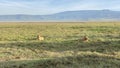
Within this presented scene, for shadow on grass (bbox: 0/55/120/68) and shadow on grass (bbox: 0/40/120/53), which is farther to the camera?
shadow on grass (bbox: 0/40/120/53)

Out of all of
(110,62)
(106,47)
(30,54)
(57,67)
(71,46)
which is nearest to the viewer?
(57,67)

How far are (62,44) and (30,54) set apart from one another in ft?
20.1

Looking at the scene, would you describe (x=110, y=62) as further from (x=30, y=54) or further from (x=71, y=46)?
(x=71, y=46)

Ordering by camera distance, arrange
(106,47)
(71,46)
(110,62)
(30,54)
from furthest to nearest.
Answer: (71,46) < (106,47) < (30,54) < (110,62)

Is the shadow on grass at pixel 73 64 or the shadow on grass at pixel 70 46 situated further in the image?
the shadow on grass at pixel 70 46

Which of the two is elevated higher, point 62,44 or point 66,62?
point 66,62

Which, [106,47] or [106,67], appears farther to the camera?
[106,47]

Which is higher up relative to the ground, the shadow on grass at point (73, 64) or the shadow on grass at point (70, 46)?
the shadow on grass at point (73, 64)

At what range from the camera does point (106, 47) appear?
22.9 meters

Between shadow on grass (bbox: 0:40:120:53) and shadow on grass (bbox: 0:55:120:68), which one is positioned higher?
shadow on grass (bbox: 0:55:120:68)

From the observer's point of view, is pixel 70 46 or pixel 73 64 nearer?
pixel 73 64

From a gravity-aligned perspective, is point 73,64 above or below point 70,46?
above

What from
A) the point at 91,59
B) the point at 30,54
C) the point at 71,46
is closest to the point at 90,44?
the point at 71,46

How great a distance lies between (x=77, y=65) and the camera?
12430 millimetres
